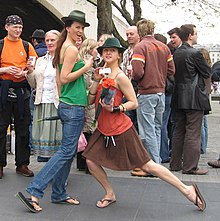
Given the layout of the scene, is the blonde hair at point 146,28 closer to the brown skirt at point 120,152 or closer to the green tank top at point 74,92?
the green tank top at point 74,92

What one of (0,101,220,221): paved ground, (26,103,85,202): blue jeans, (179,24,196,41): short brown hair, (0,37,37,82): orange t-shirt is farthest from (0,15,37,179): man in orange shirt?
(179,24,196,41): short brown hair

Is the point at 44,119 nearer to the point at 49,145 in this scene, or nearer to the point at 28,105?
the point at 49,145

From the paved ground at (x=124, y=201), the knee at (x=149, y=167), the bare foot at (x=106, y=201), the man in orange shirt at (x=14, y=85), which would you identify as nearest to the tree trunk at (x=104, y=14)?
the paved ground at (x=124, y=201)

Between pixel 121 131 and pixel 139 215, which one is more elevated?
pixel 121 131

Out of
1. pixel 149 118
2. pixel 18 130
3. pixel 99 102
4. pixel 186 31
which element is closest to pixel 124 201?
pixel 99 102

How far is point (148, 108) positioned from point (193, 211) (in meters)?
1.88

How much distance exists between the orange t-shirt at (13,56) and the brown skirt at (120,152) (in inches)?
70.5

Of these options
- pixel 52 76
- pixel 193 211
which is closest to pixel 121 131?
pixel 193 211

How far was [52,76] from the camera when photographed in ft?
20.6

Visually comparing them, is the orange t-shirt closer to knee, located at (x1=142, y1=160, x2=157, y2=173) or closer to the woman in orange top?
the woman in orange top

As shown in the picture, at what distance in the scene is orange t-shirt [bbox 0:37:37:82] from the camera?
A: 633 cm

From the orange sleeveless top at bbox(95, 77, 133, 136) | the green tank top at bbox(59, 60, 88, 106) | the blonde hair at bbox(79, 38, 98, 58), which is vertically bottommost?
the orange sleeveless top at bbox(95, 77, 133, 136)

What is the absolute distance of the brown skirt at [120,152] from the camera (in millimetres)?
5102

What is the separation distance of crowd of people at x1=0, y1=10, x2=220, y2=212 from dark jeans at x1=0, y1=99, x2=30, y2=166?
0.5 inches
